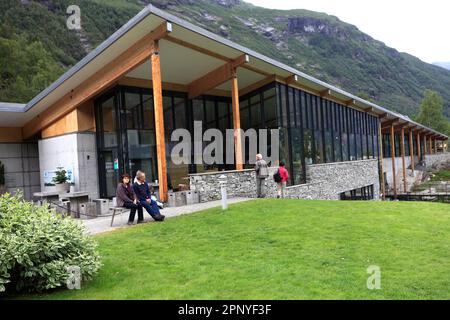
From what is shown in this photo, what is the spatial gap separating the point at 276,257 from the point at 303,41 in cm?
16749

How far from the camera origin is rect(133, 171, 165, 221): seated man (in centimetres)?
950

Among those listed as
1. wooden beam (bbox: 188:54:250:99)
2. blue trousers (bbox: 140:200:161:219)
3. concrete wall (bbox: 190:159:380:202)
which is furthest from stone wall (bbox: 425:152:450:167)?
blue trousers (bbox: 140:200:161:219)

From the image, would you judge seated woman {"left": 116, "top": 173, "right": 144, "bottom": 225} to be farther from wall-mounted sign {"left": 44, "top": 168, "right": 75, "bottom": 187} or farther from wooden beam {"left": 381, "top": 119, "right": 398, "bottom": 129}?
wooden beam {"left": 381, "top": 119, "right": 398, "bottom": 129}

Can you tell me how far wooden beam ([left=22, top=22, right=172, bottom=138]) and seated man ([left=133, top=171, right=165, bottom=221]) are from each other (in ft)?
16.7

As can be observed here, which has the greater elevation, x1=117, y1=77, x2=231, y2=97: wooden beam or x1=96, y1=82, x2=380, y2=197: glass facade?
x1=117, y1=77, x2=231, y2=97: wooden beam

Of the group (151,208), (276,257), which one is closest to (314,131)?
(151,208)

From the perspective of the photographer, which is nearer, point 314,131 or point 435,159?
point 314,131

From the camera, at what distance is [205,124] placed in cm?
2062

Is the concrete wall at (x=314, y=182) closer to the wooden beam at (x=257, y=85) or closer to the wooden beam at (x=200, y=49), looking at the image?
the wooden beam at (x=200, y=49)

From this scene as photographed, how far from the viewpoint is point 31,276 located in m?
4.79

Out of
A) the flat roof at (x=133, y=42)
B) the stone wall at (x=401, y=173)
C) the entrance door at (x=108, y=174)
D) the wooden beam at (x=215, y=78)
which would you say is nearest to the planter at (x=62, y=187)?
the entrance door at (x=108, y=174)

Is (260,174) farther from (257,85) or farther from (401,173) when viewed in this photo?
(401,173)
